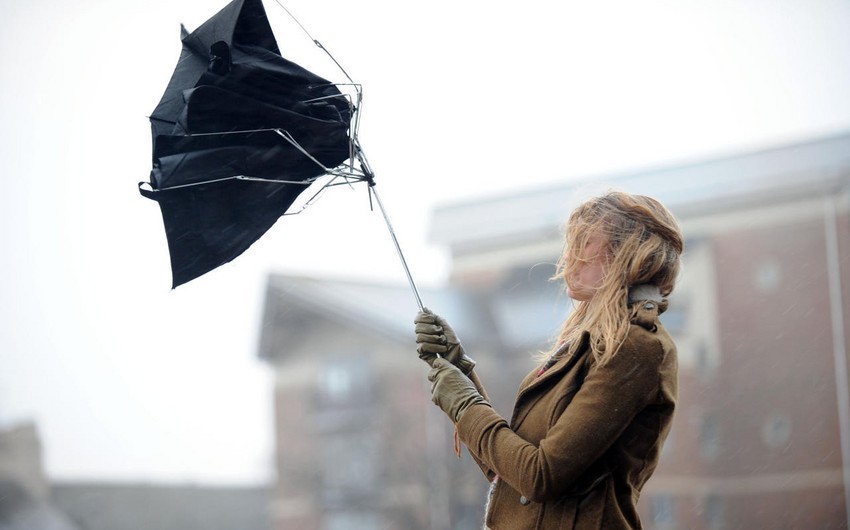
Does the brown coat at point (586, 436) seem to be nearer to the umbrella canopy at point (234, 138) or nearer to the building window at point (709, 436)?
the umbrella canopy at point (234, 138)

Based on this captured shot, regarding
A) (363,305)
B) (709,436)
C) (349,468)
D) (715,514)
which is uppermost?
(363,305)

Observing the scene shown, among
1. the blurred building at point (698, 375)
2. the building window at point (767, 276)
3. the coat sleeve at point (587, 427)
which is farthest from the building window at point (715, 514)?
the coat sleeve at point (587, 427)

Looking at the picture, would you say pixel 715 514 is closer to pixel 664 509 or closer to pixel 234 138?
pixel 664 509

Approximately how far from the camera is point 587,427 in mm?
1685

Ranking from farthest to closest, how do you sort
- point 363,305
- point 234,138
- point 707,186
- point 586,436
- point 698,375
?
1. point 363,305
2. point 707,186
3. point 698,375
4. point 234,138
5. point 586,436

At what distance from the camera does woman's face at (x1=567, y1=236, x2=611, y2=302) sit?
1.87 metres

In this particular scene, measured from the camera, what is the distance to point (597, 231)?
188 cm

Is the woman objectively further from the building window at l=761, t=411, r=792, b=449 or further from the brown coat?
the building window at l=761, t=411, r=792, b=449

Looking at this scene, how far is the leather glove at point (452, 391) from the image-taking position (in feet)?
6.17

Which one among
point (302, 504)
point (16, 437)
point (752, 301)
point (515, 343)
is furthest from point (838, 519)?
point (16, 437)

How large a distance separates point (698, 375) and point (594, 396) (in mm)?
22776

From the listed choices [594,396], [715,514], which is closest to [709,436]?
[715,514]

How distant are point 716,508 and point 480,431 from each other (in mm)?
23297

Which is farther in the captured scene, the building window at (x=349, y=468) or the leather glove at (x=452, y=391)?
the building window at (x=349, y=468)
